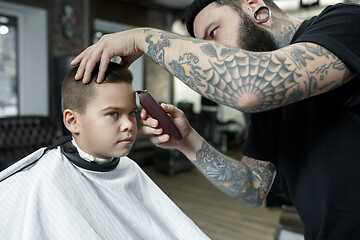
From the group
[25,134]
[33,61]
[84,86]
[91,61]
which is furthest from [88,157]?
[33,61]

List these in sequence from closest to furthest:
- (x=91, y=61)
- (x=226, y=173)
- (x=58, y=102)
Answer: (x=91, y=61) < (x=226, y=173) < (x=58, y=102)

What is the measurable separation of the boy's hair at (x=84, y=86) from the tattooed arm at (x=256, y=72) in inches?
11.5

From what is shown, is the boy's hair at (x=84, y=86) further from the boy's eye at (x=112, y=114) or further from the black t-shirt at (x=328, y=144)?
the black t-shirt at (x=328, y=144)

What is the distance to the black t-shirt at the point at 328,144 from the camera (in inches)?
27.2

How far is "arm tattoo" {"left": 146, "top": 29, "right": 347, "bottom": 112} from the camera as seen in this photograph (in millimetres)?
645

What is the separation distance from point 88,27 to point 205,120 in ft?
10.8

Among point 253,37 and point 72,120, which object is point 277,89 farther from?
point 72,120

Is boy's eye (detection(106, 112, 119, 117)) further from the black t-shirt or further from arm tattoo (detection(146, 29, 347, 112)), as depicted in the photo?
the black t-shirt

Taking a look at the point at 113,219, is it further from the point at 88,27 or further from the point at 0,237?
the point at 88,27

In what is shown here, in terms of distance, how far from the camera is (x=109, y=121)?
3.11ft

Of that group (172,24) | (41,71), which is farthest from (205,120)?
(41,71)

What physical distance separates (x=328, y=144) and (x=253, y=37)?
1.34 feet

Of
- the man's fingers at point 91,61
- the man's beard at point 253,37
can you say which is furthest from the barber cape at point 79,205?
the man's beard at point 253,37

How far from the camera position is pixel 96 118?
0.95m
